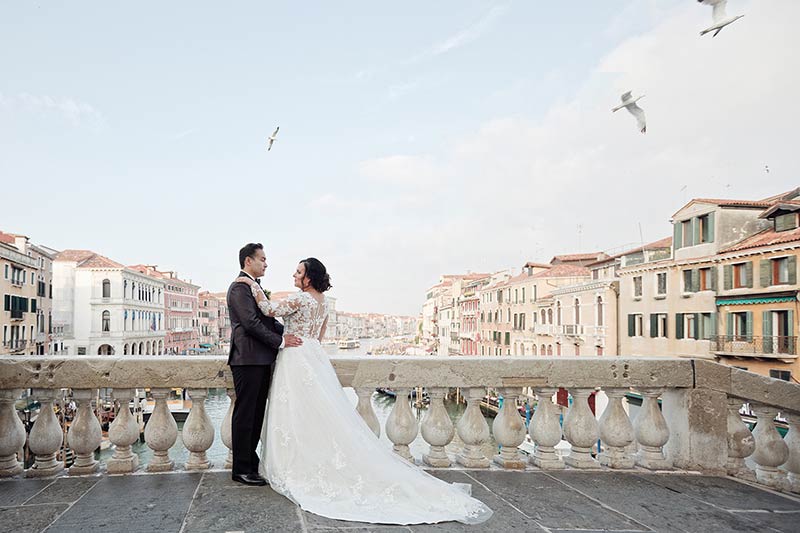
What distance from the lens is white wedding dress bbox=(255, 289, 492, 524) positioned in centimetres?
338

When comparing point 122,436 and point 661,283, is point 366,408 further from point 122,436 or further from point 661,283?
point 661,283

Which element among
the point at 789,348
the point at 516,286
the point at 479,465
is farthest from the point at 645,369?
the point at 516,286

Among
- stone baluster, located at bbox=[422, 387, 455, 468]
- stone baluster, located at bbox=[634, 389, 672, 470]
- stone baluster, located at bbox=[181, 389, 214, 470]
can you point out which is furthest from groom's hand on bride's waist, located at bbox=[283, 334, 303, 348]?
stone baluster, located at bbox=[634, 389, 672, 470]

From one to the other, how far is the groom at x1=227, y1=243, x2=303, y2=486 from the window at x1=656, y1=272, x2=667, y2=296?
105 ft

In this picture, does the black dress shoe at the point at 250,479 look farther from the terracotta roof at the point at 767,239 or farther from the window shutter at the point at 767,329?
the window shutter at the point at 767,329

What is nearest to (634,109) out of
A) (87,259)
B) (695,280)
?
(695,280)

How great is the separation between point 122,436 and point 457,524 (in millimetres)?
2459

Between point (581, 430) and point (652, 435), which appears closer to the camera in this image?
point (581, 430)

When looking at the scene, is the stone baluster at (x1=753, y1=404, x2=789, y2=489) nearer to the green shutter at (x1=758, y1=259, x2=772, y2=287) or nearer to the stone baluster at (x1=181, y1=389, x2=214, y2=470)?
the stone baluster at (x1=181, y1=389, x2=214, y2=470)

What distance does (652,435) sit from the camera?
449 cm

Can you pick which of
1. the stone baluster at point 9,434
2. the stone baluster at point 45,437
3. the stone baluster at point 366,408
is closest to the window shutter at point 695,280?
the stone baluster at point 366,408

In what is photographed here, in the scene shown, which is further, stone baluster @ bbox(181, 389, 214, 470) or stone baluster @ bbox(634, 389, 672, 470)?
stone baluster @ bbox(634, 389, 672, 470)

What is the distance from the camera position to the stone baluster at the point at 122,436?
158 inches

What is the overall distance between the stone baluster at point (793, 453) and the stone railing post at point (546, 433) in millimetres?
1705
